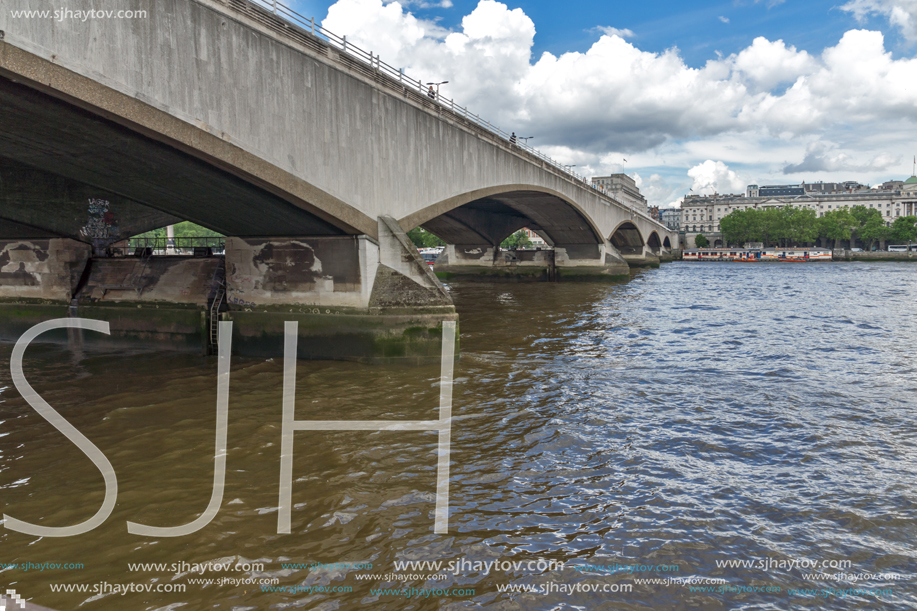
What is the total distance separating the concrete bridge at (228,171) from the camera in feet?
34.7

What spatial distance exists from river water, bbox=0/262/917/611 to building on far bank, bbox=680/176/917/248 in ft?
409

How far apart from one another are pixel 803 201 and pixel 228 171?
→ 156720 mm

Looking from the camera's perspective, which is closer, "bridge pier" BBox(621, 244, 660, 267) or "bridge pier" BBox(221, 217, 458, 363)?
Result: "bridge pier" BBox(221, 217, 458, 363)

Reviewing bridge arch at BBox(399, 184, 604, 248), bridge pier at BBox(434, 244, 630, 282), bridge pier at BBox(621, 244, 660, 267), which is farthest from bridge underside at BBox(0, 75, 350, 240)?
bridge pier at BBox(621, 244, 660, 267)

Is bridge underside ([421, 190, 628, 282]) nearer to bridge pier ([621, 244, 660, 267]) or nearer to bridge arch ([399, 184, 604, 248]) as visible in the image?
bridge arch ([399, 184, 604, 248])

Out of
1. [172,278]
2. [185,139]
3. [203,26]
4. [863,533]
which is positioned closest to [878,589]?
[863,533]

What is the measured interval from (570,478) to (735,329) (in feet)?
50.0

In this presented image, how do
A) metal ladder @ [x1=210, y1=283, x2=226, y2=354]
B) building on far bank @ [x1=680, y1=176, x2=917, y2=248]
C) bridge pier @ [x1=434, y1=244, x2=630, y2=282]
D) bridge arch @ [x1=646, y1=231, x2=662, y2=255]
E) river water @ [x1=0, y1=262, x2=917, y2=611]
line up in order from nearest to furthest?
river water @ [x1=0, y1=262, x2=917, y2=611]
metal ladder @ [x1=210, y1=283, x2=226, y2=354]
bridge pier @ [x1=434, y1=244, x2=630, y2=282]
bridge arch @ [x1=646, y1=231, x2=662, y2=255]
building on far bank @ [x1=680, y1=176, x2=917, y2=248]

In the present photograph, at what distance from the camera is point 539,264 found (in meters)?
48.0

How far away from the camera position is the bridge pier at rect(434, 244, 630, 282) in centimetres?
4709

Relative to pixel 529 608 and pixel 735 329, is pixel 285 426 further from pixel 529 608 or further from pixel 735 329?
pixel 735 329

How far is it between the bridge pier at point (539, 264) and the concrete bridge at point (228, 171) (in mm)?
23167

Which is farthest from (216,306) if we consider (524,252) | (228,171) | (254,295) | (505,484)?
(524,252)

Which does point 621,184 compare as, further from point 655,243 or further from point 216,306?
point 216,306
